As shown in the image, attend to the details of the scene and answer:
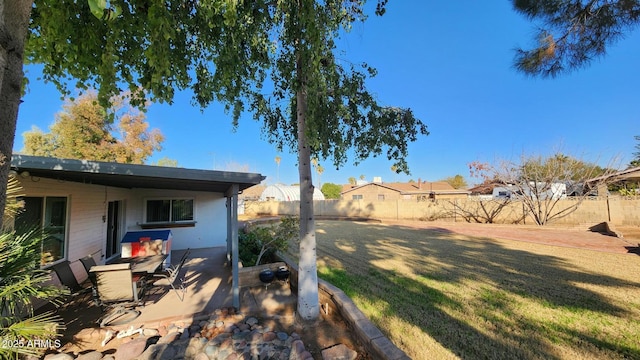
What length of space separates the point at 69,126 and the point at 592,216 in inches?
1221

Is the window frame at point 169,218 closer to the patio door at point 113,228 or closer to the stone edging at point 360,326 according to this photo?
the patio door at point 113,228

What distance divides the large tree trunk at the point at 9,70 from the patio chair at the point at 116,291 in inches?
132

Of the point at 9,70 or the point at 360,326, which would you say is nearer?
the point at 9,70

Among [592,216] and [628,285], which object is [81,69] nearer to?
[628,285]

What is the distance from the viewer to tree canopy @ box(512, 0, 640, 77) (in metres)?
4.41

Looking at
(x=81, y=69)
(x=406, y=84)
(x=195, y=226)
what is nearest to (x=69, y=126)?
(x=195, y=226)

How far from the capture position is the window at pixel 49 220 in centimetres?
449

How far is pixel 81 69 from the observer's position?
3.12m

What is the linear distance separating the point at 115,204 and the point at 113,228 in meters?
0.75

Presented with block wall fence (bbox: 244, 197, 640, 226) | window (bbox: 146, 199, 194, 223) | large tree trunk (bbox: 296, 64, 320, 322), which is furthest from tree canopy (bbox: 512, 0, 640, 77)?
block wall fence (bbox: 244, 197, 640, 226)

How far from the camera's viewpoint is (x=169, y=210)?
389 inches

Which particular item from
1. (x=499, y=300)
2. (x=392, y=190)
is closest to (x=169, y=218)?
(x=499, y=300)

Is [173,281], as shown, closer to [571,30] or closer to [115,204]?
[115,204]

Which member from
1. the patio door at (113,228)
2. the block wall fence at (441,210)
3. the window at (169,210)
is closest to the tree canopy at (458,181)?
the block wall fence at (441,210)
